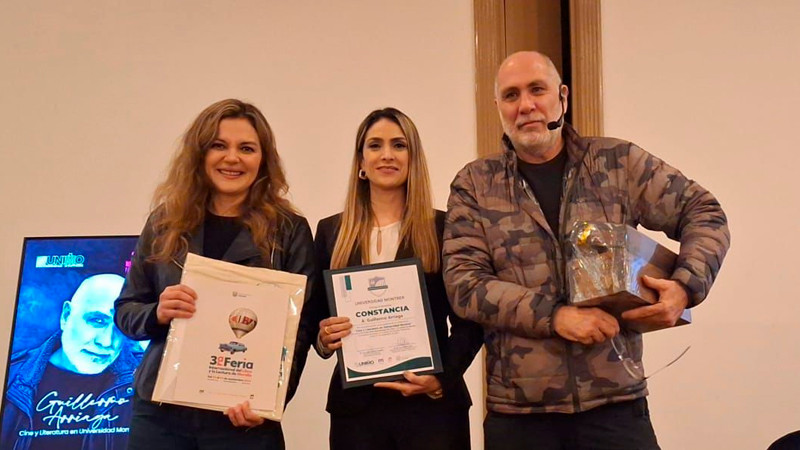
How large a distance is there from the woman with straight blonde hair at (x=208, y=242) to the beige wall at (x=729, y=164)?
1810mm

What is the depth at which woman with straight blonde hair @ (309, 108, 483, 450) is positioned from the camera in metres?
1.60

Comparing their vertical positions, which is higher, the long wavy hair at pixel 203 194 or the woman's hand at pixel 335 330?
the long wavy hair at pixel 203 194

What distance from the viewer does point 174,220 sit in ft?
5.44

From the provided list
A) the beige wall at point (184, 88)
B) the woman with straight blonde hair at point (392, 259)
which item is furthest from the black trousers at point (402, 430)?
the beige wall at point (184, 88)

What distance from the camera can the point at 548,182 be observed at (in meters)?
1.59

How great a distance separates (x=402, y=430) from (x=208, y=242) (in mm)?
701

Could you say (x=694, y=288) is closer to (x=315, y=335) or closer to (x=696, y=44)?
(x=315, y=335)

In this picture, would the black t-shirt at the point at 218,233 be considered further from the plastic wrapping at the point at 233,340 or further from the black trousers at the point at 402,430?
the black trousers at the point at 402,430

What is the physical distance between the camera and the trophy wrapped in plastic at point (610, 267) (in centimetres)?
127

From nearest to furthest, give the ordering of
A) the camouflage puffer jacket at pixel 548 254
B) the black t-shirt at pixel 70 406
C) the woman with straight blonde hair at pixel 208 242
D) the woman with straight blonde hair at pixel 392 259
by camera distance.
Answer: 1. the camouflage puffer jacket at pixel 548 254
2. the woman with straight blonde hair at pixel 208 242
3. the woman with straight blonde hair at pixel 392 259
4. the black t-shirt at pixel 70 406

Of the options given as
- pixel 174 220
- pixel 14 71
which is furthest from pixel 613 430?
pixel 14 71

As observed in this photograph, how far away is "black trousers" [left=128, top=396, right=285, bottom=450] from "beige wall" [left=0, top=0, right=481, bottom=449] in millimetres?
1523

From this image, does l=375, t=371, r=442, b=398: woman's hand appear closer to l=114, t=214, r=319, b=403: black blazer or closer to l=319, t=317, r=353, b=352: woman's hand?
l=319, t=317, r=353, b=352: woman's hand

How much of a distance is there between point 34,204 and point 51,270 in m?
0.53
